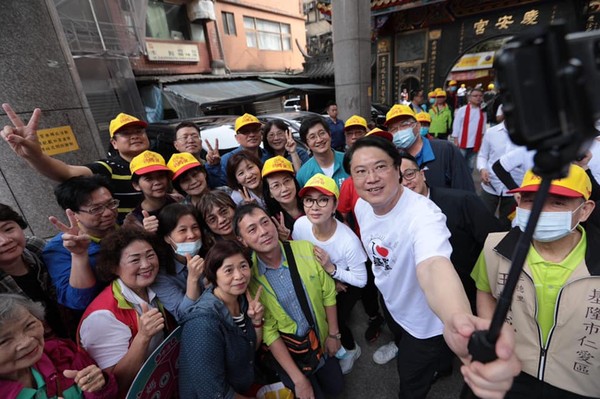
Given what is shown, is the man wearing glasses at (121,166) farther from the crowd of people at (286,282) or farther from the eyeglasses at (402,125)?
the eyeglasses at (402,125)

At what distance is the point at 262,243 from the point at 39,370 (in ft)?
4.41

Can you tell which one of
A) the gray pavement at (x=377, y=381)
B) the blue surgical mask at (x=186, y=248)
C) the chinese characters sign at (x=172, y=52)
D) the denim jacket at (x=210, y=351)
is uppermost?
the chinese characters sign at (x=172, y=52)

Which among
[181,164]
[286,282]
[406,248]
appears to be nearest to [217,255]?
[286,282]

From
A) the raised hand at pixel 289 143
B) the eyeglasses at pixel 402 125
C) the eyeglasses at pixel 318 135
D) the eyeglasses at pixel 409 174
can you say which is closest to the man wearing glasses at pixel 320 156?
the eyeglasses at pixel 318 135

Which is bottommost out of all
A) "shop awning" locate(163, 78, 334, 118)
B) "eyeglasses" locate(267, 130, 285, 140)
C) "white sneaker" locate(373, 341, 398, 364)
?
"white sneaker" locate(373, 341, 398, 364)

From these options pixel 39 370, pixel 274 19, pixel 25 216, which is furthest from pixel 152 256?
pixel 274 19

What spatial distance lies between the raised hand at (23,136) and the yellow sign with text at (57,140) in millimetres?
1152

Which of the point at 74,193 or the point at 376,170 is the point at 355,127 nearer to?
the point at 376,170

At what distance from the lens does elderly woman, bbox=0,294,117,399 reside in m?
1.28

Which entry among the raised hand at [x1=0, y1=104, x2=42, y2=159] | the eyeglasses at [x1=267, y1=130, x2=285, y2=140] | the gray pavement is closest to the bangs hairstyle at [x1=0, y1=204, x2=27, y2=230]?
the raised hand at [x1=0, y1=104, x2=42, y2=159]

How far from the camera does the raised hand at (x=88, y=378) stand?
1.42 metres

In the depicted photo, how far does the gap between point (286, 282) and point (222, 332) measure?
0.58 m

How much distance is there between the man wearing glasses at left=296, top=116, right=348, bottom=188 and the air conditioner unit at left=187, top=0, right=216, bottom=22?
1414cm

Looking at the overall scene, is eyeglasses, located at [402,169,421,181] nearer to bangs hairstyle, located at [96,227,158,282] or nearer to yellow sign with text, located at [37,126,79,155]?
bangs hairstyle, located at [96,227,158,282]
